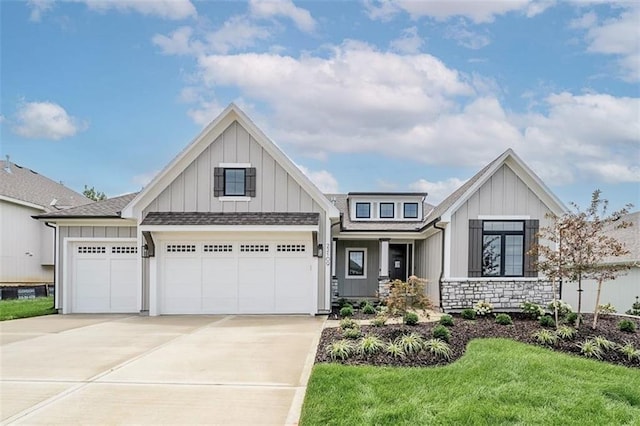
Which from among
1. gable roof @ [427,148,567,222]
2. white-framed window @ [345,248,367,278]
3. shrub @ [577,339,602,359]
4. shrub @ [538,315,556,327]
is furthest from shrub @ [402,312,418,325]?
white-framed window @ [345,248,367,278]

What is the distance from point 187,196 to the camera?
14.7m

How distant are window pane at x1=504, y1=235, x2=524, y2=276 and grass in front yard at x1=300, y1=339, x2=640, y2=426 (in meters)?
6.91

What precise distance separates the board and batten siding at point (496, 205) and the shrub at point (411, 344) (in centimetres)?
674

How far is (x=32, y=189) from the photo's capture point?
25359 mm

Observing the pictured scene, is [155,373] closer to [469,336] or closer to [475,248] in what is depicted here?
[469,336]

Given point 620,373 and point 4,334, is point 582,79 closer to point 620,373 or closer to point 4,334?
point 620,373

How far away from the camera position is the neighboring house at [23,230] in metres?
22.5

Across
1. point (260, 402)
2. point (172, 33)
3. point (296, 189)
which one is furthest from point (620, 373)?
point (172, 33)

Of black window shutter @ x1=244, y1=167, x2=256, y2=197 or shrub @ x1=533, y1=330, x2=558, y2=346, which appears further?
black window shutter @ x1=244, y1=167, x2=256, y2=197

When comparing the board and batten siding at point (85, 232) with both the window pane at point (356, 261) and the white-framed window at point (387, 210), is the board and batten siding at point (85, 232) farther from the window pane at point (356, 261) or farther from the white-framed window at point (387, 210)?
the white-framed window at point (387, 210)

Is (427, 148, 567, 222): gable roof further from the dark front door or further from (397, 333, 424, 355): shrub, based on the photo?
(397, 333, 424, 355): shrub

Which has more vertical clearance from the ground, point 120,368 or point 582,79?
point 582,79

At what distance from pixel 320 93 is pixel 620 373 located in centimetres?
1071

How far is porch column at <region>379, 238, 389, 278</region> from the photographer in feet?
60.9
